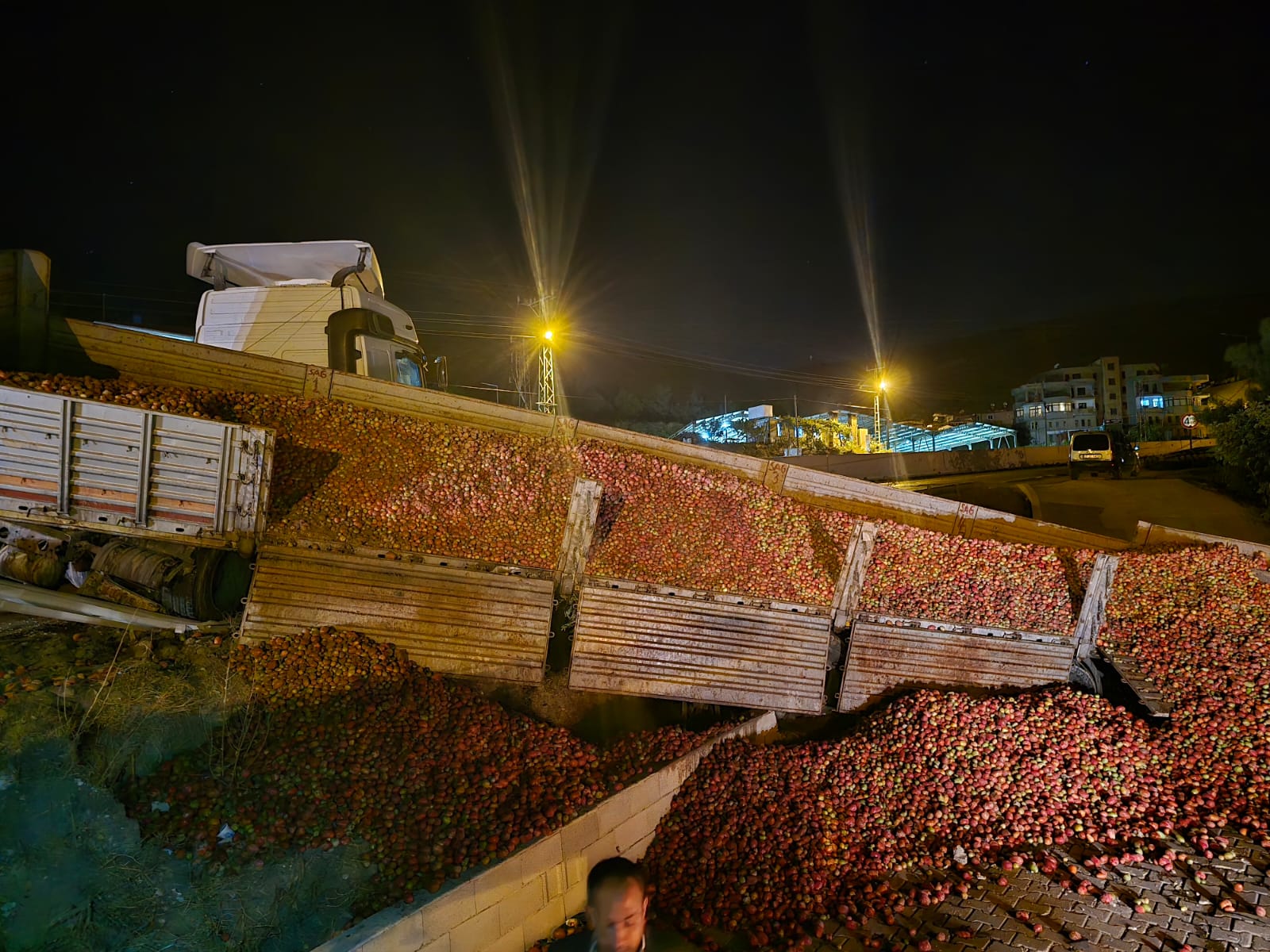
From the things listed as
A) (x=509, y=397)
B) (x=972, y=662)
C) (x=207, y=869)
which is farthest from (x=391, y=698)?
(x=509, y=397)

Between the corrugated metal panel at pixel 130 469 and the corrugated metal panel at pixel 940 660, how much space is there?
7.87 meters

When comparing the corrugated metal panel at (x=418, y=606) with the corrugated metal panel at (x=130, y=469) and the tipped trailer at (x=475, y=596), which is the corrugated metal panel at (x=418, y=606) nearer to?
the tipped trailer at (x=475, y=596)

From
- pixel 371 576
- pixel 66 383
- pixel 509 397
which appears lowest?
pixel 371 576

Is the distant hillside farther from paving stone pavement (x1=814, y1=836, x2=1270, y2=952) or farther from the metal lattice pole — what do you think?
paving stone pavement (x1=814, y1=836, x2=1270, y2=952)

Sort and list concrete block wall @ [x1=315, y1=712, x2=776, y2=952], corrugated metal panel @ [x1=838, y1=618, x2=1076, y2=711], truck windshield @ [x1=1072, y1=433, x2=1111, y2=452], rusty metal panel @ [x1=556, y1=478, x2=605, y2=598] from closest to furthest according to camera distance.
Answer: concrete block wall @ [x1=315, y1=712, x2=776, y2=952]
rusty metal panel @ [x1=556, y1=478, x2=605, y2=598]
corrugated metal panel @ [x1=838, y1=618, x2=1076, y2=711]
truck windshield @ [x1=1072, y1=433, x2=1111, y2=452]

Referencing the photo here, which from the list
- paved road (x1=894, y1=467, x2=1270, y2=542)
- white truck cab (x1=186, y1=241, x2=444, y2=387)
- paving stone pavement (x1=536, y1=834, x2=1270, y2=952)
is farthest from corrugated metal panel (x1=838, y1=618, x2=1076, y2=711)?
white truck cab (x1=186, y1=241, x2=444, y2=387)

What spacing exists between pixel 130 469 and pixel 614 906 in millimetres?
6789

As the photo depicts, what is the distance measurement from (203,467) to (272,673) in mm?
2415

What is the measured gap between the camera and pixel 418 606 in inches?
302

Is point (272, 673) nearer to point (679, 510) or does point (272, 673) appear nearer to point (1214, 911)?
point (679, 510)

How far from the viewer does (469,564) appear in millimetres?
8016

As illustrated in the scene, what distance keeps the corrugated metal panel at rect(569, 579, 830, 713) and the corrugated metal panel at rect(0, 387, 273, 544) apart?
412 centimetres

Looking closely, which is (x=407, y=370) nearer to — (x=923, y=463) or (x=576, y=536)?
(x=576, y=536)

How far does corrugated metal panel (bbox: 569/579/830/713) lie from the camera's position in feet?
26.7
